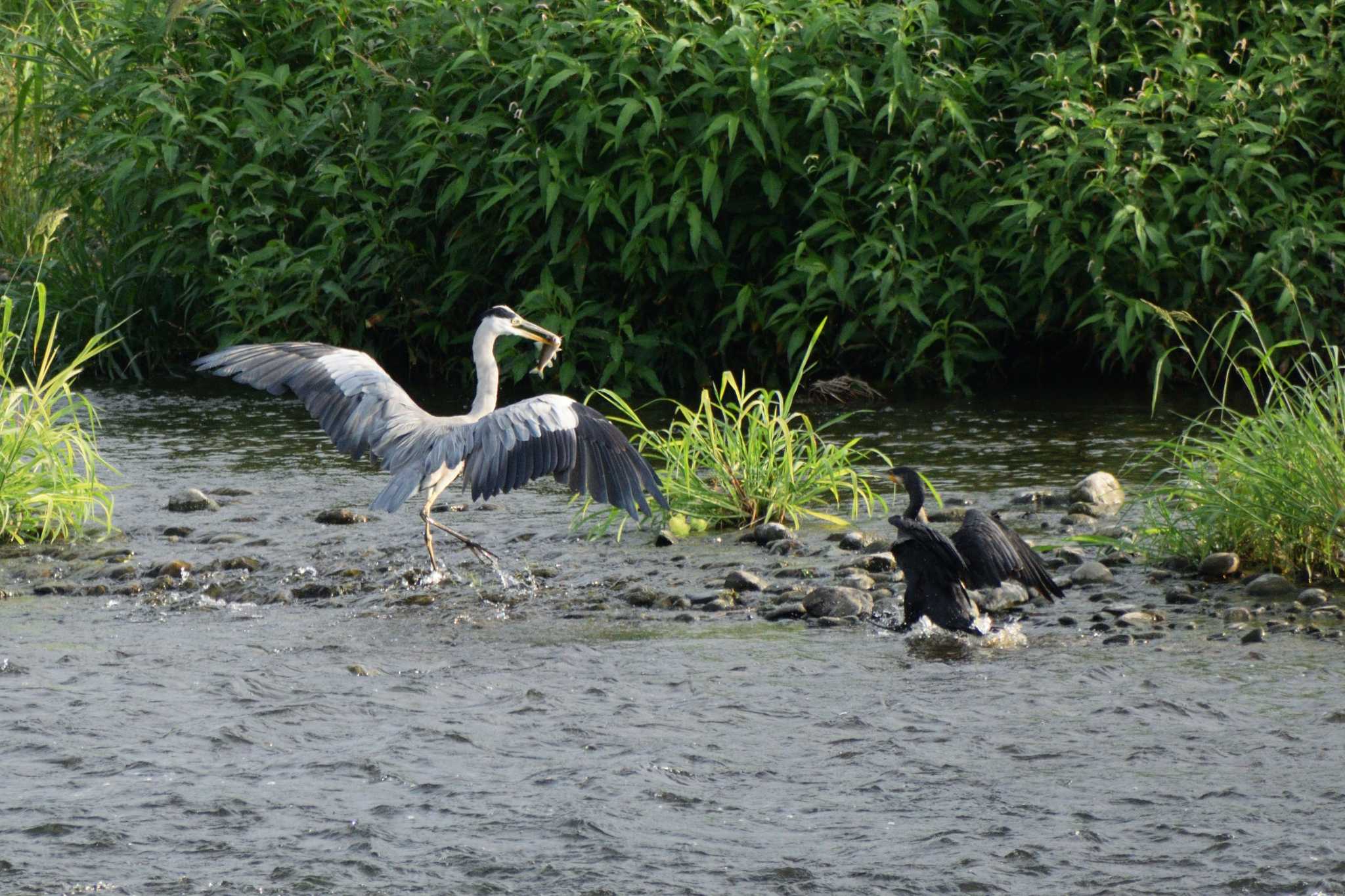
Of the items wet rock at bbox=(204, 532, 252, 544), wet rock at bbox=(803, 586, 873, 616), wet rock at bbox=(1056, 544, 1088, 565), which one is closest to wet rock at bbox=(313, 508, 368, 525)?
wet rock at bbox=(204, 532, 252, 544)

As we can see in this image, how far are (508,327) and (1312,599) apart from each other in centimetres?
315

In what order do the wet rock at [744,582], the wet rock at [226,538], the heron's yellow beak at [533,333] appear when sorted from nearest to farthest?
the wet rock at [744,582] → the wet rock at [226,538] → the heron's yellow beak at [533,333]

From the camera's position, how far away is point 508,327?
670 cm

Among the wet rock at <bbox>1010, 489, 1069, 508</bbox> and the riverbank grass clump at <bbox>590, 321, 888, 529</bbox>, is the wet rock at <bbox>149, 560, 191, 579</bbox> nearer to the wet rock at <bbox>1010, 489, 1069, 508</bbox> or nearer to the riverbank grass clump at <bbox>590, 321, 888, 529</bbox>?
the riverbank grass clump at <bbox>590, 321, 888, 529</bbox>

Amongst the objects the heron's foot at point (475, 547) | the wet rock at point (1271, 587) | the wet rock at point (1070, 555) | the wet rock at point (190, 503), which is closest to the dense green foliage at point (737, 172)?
the wet rock at point (190, 503)

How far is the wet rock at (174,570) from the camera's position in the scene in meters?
6.03

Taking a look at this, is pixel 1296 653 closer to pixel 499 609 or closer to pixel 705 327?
pixel 499 609

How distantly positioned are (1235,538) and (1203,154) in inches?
150

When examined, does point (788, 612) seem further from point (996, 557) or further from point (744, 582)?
point (996, 557)

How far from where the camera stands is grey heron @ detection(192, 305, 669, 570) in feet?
18.6

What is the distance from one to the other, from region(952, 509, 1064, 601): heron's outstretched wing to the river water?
0.50 feet

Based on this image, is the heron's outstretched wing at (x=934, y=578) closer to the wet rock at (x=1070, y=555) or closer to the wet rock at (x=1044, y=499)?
the wet rock at (x=1070, y=555)

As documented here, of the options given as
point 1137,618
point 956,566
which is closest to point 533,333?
point 956,566

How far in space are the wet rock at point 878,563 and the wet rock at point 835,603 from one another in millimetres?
477
